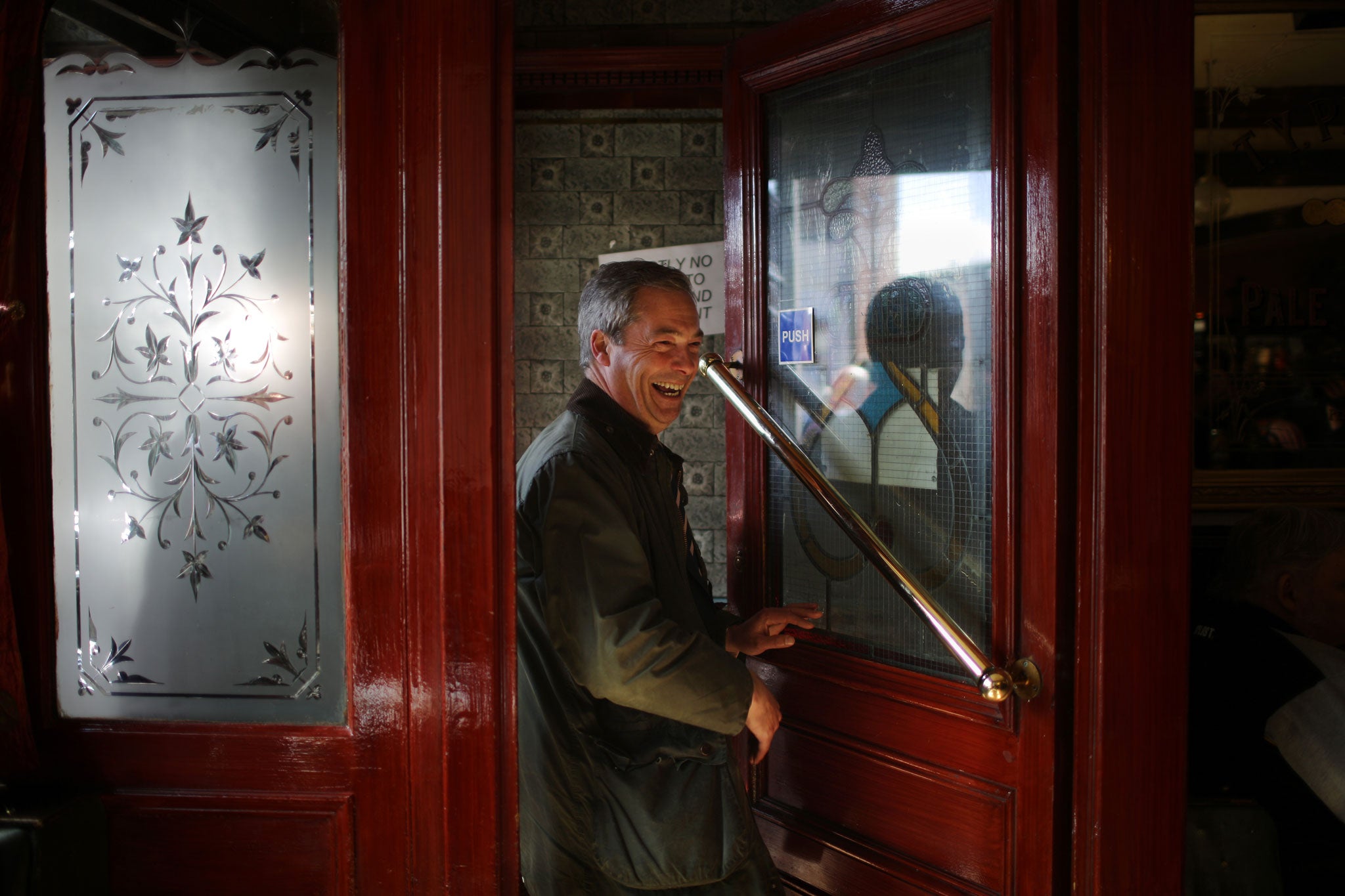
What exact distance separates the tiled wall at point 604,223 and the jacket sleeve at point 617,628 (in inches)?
68.8

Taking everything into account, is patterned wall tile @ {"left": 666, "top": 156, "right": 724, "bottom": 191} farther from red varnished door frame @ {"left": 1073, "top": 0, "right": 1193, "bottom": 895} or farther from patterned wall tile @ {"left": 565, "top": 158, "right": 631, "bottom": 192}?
red varnished door frame @ {"left": 1073, "top": 0, "right": 1193, "bottom": 895}

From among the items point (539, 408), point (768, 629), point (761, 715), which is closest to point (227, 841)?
point (761, 715)

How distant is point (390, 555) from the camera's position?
1.29 metres

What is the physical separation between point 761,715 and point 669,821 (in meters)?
0.24

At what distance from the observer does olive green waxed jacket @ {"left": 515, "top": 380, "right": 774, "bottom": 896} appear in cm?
143

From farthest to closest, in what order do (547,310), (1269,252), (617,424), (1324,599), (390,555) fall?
(547,310) < (1269,252) < (1324,599) < (617,424) < (390,555)

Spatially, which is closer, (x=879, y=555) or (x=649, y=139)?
(x=879, y=555)

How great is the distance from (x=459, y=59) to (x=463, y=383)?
46 cm

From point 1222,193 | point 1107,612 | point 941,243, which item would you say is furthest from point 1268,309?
point 1107,612

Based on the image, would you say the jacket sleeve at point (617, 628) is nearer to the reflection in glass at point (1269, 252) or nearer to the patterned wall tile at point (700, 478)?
the patterned wall tile at point (700, 478)

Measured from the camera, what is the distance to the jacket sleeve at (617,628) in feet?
4.60

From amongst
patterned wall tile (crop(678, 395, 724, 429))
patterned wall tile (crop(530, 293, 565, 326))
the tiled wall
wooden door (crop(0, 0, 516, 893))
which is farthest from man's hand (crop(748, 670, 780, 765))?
patterned wall tile (crop(530, 293, 565, 326))

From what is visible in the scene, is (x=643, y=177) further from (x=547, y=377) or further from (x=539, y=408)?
(x=539, y=408)

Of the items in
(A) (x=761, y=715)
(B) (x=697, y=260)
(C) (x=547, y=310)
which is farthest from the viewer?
(C) (x=547, y=310)
